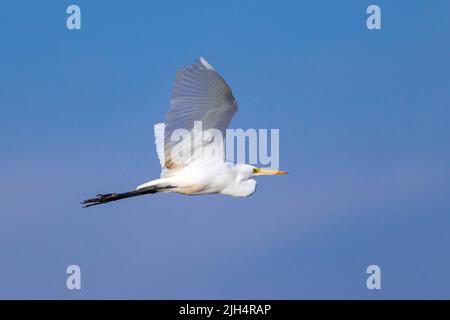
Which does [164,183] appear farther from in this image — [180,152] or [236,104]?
[236,104]

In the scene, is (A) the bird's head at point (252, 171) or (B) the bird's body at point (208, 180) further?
(A) the bird's head at point (252, 171)

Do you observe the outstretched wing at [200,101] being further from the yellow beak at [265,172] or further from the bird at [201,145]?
the yellow beak at [265,172]

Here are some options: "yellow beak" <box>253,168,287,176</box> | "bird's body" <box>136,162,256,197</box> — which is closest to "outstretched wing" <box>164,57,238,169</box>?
"bird's body" <box>136,162,256,197</box>

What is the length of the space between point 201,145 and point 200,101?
2.81 feet

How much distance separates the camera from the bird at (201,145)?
40.6ft

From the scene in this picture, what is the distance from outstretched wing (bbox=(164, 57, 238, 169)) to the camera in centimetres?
1219

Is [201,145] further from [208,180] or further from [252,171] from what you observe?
[252,171]

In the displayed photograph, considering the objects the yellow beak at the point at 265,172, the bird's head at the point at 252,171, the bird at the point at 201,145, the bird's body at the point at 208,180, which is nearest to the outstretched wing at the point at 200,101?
the bird at the point at 201,145

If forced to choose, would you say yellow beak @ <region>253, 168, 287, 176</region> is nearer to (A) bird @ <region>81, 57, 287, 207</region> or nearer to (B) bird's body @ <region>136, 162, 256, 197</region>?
(A) bird @ <region>81, 57, 287, 207</region>

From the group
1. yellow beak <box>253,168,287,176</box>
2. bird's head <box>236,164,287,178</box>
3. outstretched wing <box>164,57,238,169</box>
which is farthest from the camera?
yellow beak <box>253,168,287,176</box>

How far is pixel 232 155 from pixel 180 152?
0.71 m

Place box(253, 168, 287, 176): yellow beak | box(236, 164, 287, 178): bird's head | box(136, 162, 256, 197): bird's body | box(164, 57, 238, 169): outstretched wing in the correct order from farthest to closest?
box(253, 168, 287, 176): yellow beak
box(236, 164, 287, 178): bird's head
box(136, 162, 256, 197): bird's body
box(164, 57, 238, 169): outstretched wing

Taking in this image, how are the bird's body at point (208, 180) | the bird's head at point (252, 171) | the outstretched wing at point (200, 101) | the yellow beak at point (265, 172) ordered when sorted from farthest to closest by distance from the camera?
1. the yellow beak at point (265, 172)
2. the bird's head at point (252, 171)
3. the bird's body at point (208, 180)
4. the outstretched wing at point (200, 101)

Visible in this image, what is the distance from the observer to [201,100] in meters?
12.6
